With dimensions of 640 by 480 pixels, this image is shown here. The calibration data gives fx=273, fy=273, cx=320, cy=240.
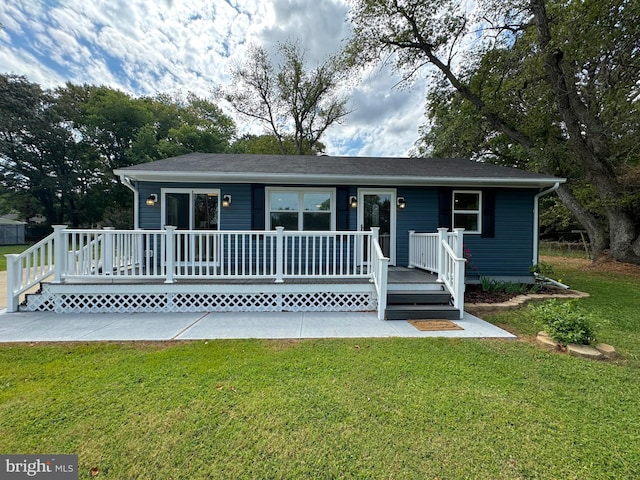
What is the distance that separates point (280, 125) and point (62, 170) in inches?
724

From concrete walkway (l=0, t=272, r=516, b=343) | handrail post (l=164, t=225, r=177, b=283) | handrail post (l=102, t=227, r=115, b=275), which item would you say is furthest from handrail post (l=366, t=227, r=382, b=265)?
handrail post (l=102, t=227, r=115, b=275)

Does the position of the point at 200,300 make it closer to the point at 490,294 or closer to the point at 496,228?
the point at 490,294

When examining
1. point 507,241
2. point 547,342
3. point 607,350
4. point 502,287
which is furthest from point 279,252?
point 507,241

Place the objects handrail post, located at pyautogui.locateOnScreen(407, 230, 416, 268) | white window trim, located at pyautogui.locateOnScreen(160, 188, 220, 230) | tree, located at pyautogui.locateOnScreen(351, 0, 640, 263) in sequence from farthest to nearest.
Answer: tree, located at pyautogui.locateOnScreen(351, 0, 640, 263) → handrail post, located at pyautogui.locateOnScreen(407, 230, 416, 268) → white window trim, located at pyautogui.locateOnScreen(160, 188, 220, 230)

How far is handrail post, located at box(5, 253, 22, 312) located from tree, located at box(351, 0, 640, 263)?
1271cm

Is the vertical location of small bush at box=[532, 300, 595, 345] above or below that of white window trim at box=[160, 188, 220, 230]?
below

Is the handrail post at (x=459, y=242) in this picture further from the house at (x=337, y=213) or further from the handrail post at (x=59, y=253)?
the handrail post at (x=59, y=253)

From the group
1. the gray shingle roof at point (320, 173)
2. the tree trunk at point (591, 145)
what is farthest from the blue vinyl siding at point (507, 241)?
the tree trunk at point (591, 145)

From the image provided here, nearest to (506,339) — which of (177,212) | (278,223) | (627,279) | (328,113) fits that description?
(278,223)

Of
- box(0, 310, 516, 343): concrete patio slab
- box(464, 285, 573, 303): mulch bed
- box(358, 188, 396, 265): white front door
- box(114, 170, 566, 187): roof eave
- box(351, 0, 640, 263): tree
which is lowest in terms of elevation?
box(0, 310, 516, 343): concrete patio slab

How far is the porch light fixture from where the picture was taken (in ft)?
21.0

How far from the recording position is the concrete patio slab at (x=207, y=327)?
3.88 meters

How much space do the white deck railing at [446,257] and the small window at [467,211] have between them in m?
1.40

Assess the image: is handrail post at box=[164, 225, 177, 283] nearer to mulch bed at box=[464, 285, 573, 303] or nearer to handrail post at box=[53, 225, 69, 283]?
handrail post at box=[53, 225, 69, 283]
